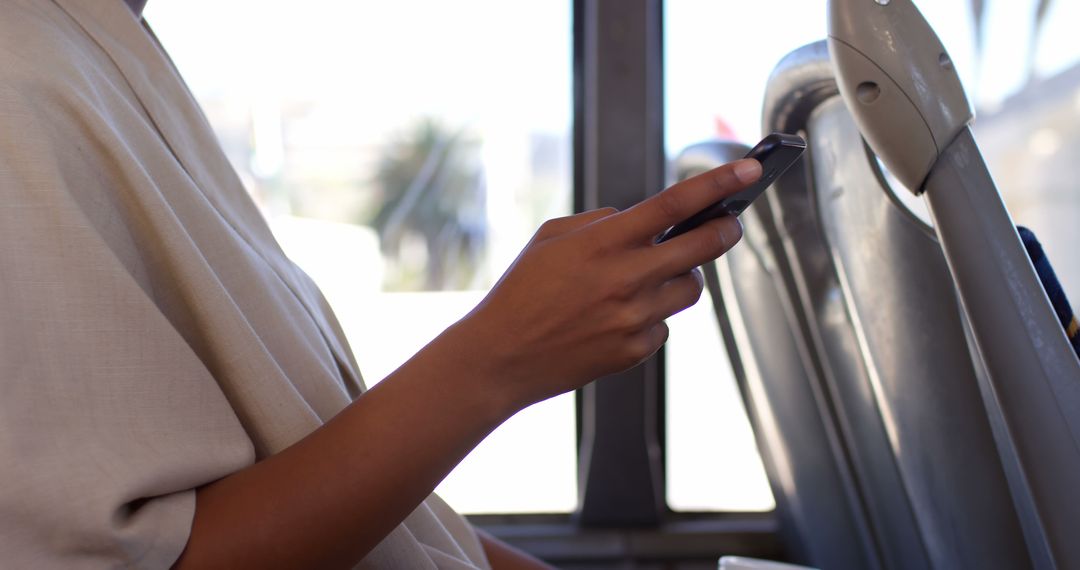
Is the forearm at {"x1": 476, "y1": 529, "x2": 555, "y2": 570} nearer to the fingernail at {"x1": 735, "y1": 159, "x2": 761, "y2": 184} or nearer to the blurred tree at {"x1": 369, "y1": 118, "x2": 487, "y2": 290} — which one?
the fingernail at {"x1": 735, "y1": 159, "x2": 761, "y2": 184}

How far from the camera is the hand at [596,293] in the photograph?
50 cm

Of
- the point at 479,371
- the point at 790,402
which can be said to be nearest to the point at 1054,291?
the point at 479,371

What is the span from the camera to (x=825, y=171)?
0.80 metres

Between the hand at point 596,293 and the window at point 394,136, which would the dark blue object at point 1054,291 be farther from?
the window at point 394,136

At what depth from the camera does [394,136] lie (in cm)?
178

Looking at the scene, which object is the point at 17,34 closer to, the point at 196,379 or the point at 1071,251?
the point at 196,379

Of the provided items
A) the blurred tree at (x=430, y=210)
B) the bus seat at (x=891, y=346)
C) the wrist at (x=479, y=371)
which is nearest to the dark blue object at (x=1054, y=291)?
the bus seat at (x=891, y=346)

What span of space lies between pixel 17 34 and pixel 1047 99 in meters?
Answer: 2.11

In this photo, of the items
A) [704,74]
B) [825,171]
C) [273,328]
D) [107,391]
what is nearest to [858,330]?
[825,171]

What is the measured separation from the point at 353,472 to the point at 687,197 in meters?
0.23

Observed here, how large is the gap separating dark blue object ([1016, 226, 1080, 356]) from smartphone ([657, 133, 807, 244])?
0.21m

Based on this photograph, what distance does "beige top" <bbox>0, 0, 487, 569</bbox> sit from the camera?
49 centimetres

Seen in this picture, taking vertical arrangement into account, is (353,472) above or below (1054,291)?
below

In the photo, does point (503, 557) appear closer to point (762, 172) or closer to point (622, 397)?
point (762, 172)
